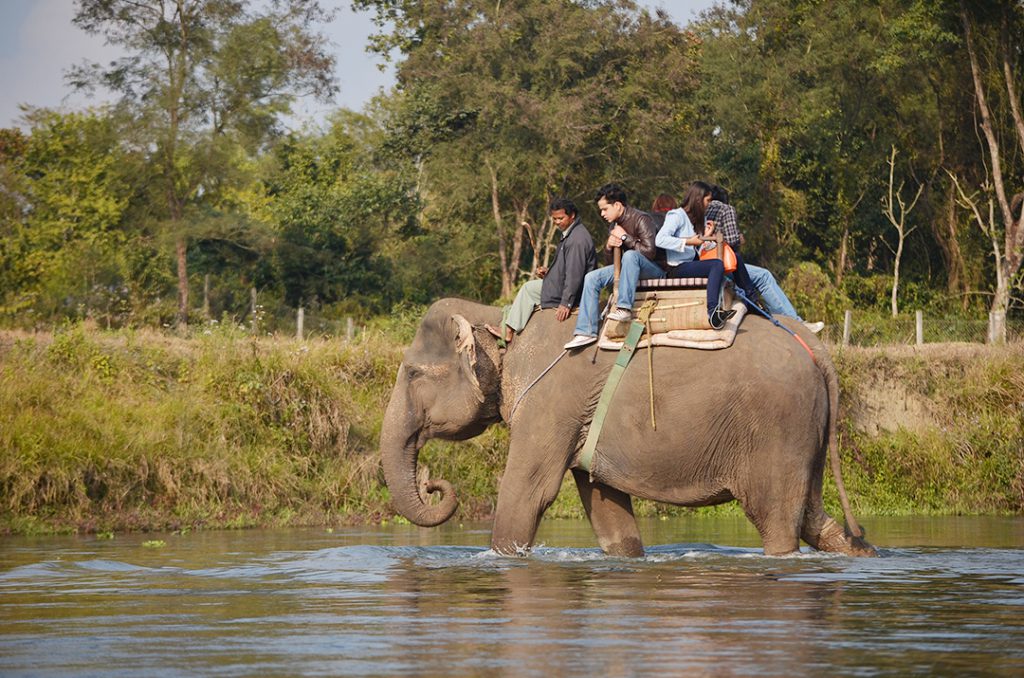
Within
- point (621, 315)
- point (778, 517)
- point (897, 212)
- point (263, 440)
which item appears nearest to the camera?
point (778, 517)

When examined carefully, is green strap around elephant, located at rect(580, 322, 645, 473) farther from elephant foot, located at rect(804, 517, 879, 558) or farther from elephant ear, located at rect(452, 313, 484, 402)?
elephant foot, located at rect(804, 517, 879, 558)

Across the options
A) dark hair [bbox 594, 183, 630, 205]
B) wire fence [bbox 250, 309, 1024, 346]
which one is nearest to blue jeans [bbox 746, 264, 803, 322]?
dark hair [bbox 594, 183, 630, 205]

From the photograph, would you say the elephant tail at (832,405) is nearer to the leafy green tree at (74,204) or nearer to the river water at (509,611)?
the river water at (509,611)

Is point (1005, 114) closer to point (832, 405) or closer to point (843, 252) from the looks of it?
point (843, 252)

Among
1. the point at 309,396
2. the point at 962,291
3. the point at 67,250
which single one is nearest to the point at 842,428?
the point at 309,396

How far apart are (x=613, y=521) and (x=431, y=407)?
1.85m

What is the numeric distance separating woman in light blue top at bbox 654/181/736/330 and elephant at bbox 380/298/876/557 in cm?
31

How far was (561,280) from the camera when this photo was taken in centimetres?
1265

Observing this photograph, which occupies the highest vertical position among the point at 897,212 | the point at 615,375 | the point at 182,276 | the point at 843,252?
the point at 897,212

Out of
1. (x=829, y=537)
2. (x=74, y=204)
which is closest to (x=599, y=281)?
(x=829, y=537)

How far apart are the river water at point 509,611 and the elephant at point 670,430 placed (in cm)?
36

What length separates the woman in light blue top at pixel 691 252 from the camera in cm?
1181

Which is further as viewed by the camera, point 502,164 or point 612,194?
point 502,164

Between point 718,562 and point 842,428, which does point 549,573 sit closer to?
point 718,562
